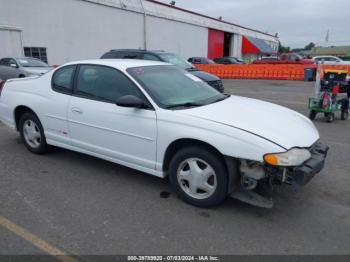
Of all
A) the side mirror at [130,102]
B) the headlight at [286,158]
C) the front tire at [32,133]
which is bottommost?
the front tire at [32,133]

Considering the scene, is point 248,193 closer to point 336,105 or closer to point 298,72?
point 336,105

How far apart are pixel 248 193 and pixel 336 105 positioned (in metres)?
5.65

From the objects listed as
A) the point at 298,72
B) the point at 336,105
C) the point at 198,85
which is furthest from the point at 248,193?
the point at 298,72

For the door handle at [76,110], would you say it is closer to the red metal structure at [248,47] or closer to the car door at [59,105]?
the car door at [59,105]

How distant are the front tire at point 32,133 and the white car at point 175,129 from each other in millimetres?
34

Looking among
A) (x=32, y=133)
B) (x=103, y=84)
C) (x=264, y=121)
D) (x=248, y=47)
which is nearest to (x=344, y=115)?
(x=264, y=121)

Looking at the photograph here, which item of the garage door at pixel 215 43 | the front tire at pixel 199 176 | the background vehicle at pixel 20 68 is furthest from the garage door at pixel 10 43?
the garage door at pixel 215 43

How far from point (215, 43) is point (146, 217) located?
3785cm

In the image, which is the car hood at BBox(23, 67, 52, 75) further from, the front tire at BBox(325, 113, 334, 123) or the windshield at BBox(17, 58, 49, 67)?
the front tire at BBox(325, 113, 334, 123)

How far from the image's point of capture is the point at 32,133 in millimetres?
A: 5094

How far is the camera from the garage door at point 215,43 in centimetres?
3747

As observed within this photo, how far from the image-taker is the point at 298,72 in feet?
66.3

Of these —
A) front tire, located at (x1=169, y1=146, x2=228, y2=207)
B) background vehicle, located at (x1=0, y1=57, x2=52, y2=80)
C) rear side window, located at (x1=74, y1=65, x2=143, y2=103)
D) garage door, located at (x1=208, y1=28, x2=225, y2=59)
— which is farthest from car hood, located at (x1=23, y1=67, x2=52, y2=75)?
garage door, located at (x1=208, y1=28, x2=225, y2=59)

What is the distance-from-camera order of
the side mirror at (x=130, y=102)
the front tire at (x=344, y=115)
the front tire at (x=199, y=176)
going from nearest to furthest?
the front tire at (x=199, y=176) < the side mirror at (x=130, y=102) < the front tire at (x=344, y=115)
